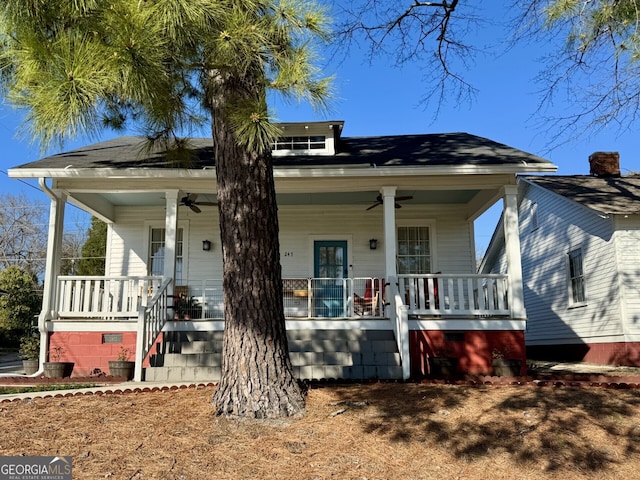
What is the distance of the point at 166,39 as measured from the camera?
371 cm

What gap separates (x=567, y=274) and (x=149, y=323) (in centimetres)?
985

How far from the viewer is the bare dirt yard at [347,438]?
11.7 ft

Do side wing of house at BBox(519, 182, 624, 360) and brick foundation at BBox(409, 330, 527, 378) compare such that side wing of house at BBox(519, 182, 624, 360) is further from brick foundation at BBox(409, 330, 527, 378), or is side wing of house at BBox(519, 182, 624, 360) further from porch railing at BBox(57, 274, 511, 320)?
brick foundation at BBox(409, 330, 527, 378)

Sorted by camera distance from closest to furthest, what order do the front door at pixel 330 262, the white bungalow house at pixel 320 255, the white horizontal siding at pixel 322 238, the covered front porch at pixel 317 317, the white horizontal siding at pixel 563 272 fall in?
the covered front porch at pixel 317 317
the white bungalow house at pixel 320 255
the white horizontal siding at pixel 563 272
the front door at pixel 330 262
the white horizontal siding at pixel 322 238

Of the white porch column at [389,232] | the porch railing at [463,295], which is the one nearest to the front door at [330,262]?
the white porch column at [389,232]

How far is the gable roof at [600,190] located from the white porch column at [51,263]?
10.5 meters

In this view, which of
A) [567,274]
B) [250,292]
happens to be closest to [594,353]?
[567,274]

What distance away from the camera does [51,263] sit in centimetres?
908

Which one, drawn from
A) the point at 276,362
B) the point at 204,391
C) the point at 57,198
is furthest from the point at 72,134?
the point at 57,198

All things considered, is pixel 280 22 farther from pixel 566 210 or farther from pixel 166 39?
pixel 566 210

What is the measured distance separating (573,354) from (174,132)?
10.9 metres

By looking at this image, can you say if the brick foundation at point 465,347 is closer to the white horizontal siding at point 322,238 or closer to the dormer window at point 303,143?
the white horizontal siding at point 322,238

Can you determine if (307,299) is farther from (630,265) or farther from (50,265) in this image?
(630,265)

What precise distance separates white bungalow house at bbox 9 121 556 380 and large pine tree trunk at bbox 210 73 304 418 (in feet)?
10.1
